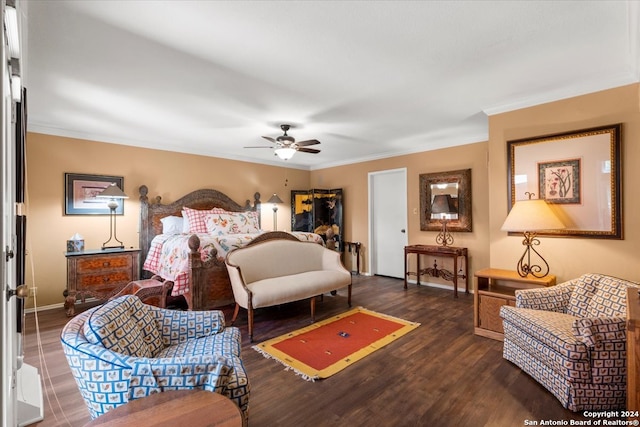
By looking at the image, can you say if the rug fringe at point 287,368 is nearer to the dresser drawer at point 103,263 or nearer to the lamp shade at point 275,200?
the dresser drawer at point 103,263

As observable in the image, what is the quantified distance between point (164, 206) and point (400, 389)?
4.33 m

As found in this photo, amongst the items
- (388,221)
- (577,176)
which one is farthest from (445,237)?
(577,176)

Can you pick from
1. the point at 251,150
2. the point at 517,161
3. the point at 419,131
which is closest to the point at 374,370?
the point at 517,161

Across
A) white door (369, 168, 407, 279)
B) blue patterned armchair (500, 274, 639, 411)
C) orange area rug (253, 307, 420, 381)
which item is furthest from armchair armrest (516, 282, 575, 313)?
white door (369, 168, 407, 279)

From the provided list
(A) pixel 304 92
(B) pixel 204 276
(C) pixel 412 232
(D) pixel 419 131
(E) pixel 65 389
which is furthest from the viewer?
(C) pixel 412 232

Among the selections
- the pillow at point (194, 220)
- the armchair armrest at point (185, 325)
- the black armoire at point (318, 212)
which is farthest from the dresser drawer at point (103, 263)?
the black armoire at point (318, 212)

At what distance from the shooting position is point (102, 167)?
4406 millimetres

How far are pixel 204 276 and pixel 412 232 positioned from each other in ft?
11.8

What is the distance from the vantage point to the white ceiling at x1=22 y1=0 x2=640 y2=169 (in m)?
1.84

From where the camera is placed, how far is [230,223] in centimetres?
506

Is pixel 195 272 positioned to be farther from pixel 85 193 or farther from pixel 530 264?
pixel 530 264

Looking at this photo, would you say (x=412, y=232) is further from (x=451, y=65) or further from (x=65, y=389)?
(x=65, y=389)

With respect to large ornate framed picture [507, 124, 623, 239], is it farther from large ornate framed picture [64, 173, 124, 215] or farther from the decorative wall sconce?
large ornate framed picture [64, 173, 124, 215]

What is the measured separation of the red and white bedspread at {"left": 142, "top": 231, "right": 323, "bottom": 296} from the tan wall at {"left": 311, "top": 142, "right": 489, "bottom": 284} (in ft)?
6.87
